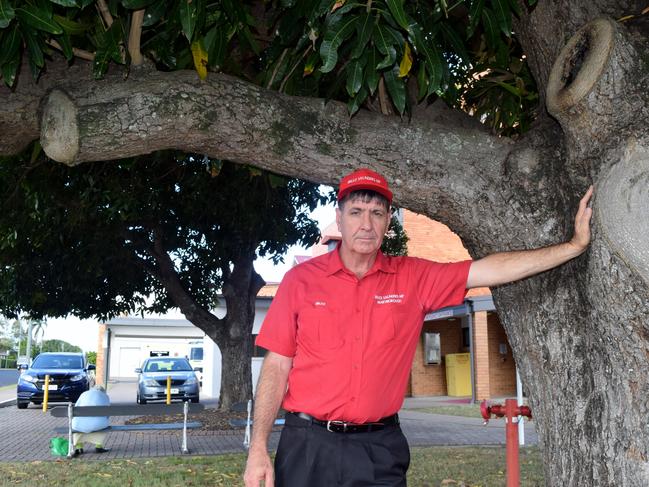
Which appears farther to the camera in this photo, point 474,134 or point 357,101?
point 474,134

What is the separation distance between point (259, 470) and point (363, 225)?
3.98ft

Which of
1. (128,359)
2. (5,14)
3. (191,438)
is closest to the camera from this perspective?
(5,14)

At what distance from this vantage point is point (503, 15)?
134 inches

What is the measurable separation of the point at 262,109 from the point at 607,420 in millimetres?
2193

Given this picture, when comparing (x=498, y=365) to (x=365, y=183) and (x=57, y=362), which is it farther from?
(x=365, y=183)

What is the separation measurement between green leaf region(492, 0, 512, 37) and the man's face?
1.01 metres

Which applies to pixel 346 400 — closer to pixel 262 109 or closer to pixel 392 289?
pixel 392 289

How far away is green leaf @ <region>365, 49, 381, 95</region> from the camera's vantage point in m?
Result: 3.25

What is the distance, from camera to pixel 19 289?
56.3ft

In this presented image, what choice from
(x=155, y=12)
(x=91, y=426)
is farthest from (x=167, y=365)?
(x=155, y=12)

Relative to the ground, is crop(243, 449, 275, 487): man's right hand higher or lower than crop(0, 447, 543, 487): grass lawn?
higher

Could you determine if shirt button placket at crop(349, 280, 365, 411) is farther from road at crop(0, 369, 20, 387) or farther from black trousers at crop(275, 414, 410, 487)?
road at crop(0, 369, 20, 387)

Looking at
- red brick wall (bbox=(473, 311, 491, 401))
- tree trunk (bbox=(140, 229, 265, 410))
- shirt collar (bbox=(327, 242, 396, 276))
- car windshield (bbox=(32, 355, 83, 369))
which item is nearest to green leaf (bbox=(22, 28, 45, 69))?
shirt collar (bbox=(327, 242, 396, 276))

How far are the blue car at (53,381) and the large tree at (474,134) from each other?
20997 millimetres
